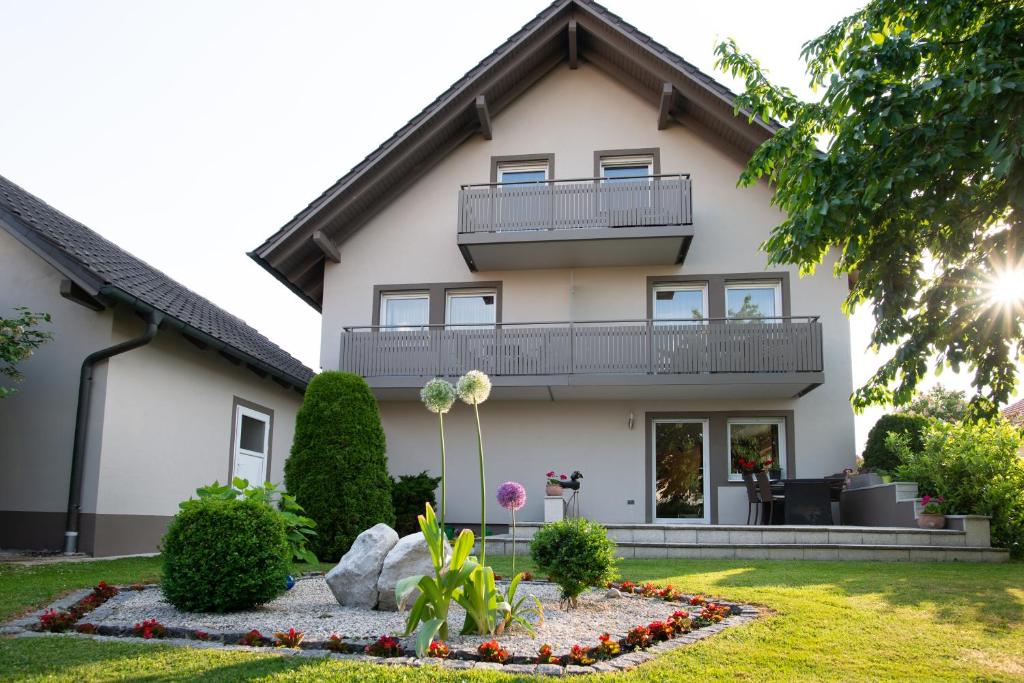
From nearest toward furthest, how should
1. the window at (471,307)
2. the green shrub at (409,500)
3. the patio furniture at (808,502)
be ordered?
the patio furniture at (808,502), the green shrub at (409,500), the window at (471,307)

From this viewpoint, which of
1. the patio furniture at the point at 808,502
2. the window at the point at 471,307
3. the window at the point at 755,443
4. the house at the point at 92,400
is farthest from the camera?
the window at the point at 471,307

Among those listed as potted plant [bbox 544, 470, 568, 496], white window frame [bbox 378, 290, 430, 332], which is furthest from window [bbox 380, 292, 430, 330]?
potted plant [bbox 544, 470, 568, 496]

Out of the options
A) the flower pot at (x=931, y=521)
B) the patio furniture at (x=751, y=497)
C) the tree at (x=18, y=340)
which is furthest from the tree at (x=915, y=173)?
the tree at (x=18, y=340)

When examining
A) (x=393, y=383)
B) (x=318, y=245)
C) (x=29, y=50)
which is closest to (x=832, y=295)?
(x=393, y=383)

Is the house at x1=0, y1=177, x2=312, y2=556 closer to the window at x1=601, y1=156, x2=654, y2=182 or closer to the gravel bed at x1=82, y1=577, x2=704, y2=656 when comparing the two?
the gravel bed at x1=82, y1=577, x2=704, y2=656

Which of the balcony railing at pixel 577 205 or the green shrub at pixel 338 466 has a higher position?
Answer: the balcony railing at pixel 577 205

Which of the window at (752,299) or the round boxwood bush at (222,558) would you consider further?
Result: the window at (752,299)

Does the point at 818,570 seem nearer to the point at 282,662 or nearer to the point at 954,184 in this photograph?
the point at 954,184

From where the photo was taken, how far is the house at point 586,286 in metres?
15.6

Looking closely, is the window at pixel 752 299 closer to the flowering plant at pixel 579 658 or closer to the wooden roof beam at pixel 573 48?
the wooden roof beam at pixel 573 48

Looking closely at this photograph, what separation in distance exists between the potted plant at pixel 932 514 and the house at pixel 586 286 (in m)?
3.35

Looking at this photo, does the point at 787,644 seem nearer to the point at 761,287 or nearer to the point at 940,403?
the point at 761,287

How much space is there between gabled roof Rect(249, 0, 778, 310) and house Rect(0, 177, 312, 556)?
13.5ft

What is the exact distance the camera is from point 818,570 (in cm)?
961
